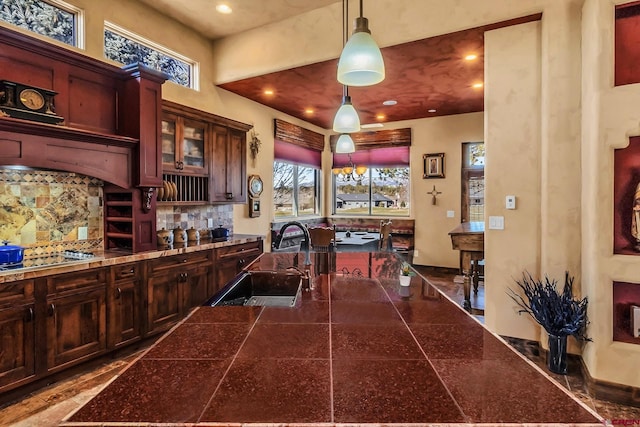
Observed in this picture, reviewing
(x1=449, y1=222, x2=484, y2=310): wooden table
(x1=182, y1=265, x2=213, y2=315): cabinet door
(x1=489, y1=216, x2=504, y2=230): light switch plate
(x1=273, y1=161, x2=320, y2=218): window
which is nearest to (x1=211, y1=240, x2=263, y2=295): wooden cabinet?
(x1=182, y1=265, x2=213, y2=315): cabinet door

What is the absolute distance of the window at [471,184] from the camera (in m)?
6.42

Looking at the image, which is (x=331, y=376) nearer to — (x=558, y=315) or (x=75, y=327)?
(x=558, y=315)

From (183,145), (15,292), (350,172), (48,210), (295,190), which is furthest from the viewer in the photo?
(350,172)

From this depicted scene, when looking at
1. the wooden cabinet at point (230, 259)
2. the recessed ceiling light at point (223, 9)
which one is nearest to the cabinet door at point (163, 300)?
the wooden cabinet at point (230, 259)

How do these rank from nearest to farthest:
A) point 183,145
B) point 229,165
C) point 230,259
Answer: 1. point 183,145
2. point 230,259
3. point 229,165

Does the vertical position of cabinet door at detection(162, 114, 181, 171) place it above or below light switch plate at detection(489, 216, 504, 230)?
above

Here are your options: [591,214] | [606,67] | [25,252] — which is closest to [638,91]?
[606,67]

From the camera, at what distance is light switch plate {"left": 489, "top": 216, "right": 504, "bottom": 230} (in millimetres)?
3229

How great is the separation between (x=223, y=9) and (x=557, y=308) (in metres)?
4.26

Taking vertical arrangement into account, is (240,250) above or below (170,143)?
below

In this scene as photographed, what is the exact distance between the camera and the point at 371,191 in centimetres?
743

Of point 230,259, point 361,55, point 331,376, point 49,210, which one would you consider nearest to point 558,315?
point 361,55

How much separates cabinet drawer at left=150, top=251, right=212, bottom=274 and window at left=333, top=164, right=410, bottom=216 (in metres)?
3.71

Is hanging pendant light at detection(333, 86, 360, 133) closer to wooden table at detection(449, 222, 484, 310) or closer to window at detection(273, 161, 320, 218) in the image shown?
wooden table at detection(449, 222, 484, 310)
